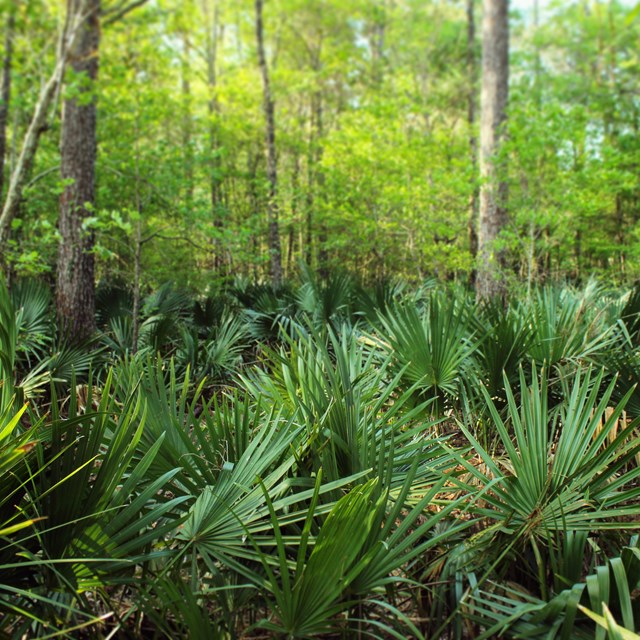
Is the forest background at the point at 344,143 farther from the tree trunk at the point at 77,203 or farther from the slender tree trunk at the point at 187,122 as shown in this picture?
the tree trunk at the point at 77,203

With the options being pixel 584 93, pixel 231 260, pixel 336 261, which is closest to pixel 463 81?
pixel 584 93

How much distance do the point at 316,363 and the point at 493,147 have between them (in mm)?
9462

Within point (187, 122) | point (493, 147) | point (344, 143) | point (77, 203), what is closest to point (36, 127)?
point (77, 203)

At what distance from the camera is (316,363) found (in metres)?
2.40

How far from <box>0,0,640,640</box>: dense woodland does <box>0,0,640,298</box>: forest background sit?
0.52 feet

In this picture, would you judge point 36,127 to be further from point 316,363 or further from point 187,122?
point 187,122

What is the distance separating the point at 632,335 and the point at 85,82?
7159mm

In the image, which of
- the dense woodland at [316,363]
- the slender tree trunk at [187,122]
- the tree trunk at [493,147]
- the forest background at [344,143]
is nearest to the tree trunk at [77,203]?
the dense woodland at [316,363]

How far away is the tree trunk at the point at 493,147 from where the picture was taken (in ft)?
32.1

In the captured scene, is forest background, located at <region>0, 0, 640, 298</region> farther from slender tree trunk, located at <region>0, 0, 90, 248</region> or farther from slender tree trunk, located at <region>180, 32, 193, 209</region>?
slender tree trunk, located at <region>0, 0, 90, 248</region>

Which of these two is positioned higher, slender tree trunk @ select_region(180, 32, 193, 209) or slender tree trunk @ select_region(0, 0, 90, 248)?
slender tree trunk @ select_region(180, 32, 193, 209)

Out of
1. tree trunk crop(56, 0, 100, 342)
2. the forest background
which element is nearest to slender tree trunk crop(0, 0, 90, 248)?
the forest background

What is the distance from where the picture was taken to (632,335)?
3723mm

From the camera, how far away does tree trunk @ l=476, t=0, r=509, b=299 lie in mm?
9797
